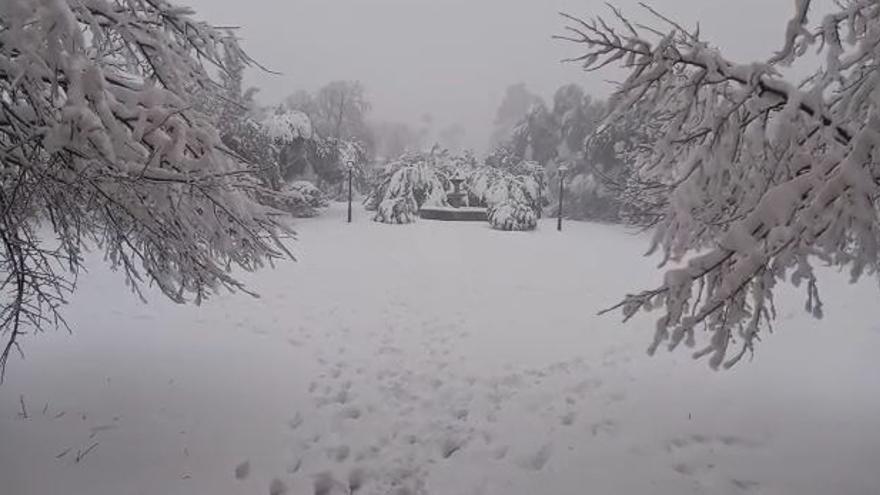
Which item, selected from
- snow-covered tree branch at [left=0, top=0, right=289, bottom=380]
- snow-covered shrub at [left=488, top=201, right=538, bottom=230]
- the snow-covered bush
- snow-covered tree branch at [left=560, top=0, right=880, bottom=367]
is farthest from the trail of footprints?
the snow-covered bush

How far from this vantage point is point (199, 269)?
8.73 ft

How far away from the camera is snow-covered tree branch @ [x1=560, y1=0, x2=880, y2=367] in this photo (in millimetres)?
1874

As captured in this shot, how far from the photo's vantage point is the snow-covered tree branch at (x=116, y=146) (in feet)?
5.84

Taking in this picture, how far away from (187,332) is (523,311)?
3.37m

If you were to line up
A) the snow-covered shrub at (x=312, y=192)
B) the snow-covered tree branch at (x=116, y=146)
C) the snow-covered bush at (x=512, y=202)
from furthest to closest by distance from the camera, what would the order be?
the snow-covered bush at (x=512, y=202) < the snow-covered shrub at (x=312, y=192) < the snow-covered tree branch at (x=116, y=146)

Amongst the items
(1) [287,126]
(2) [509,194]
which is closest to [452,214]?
(2) [509,194]

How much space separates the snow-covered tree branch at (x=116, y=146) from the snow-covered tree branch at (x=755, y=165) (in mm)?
1645

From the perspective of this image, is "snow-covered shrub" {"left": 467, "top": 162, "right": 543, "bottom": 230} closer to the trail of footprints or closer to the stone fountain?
the stone fountain

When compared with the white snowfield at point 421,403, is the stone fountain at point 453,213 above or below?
above

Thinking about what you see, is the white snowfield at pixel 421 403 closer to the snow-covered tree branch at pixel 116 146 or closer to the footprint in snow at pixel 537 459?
the footprint in snow at pixel 537 459

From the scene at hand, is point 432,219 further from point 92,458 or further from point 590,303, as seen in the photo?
point 92,458

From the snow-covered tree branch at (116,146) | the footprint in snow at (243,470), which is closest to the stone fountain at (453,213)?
the snow-covered tree branch at (116,146)

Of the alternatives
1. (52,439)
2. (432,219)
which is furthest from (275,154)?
(52,439)

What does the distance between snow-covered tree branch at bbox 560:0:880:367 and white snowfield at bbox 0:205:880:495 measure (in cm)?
109
